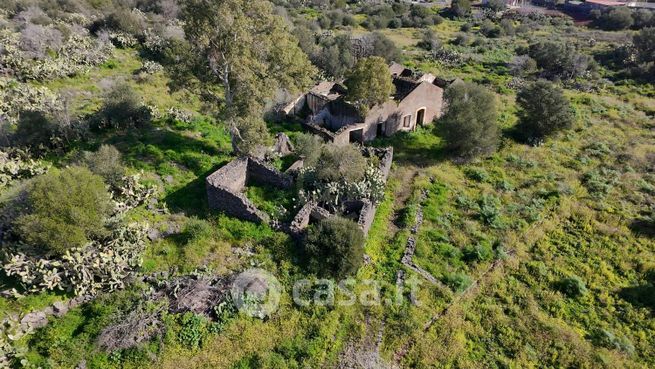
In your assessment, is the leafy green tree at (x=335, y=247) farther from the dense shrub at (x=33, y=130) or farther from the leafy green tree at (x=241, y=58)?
the dense shrub at (x=33, y=130)

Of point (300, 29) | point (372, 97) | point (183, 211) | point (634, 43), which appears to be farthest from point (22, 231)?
point (634, 43)

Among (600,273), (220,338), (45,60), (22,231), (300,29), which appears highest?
(300,29)

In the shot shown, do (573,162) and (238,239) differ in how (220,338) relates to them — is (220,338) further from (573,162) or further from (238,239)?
(573,162)

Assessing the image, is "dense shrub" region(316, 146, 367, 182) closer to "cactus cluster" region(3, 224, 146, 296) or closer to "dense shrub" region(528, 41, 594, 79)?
"cactus cluster" region(3, 224, 146, 296)

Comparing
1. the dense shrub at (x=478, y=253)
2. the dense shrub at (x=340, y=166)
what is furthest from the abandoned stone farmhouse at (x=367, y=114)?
the dense shrub at (x=478, y=253)

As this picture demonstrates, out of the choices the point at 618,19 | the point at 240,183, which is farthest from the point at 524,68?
the point at 240,183
